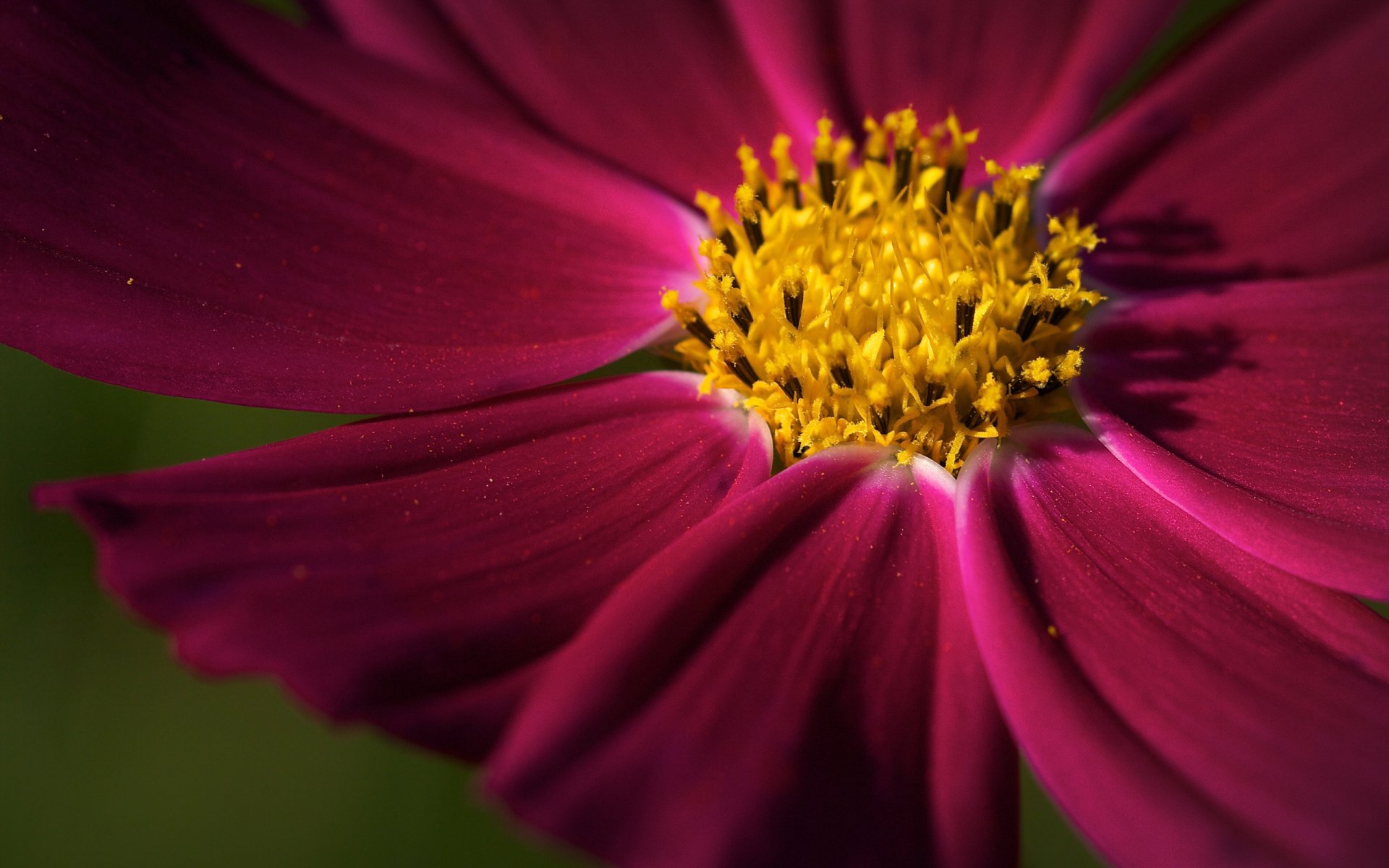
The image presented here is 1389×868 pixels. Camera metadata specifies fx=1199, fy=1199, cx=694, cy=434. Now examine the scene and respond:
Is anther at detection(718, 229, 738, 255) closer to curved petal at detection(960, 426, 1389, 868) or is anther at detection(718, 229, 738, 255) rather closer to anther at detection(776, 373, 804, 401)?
anther at detection(776, 373, 804, 401)

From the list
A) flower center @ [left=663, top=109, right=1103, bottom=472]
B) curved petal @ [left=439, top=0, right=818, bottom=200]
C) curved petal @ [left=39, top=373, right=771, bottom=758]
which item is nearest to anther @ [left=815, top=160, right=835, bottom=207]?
flower center @ [left=663, top=109, right=1103, bottom=472]

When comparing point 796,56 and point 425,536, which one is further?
point 796,56

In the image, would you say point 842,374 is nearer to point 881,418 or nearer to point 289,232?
point 881,418

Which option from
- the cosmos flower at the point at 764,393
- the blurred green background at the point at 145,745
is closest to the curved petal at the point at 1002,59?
the cosmos flower at the point at 764,393

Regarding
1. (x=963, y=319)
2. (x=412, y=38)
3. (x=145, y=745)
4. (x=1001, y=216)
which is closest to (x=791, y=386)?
(x=963, y=319)

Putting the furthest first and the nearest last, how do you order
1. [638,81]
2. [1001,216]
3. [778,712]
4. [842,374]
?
[638,81]
[1001,216]
[842,374]
[778,712]

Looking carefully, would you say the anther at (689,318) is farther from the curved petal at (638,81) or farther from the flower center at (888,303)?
the curved petal at (638,81)
